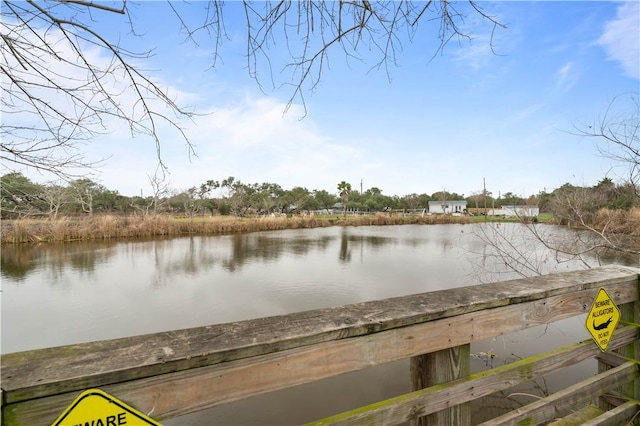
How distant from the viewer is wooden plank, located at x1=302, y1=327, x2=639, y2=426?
2.98 feet

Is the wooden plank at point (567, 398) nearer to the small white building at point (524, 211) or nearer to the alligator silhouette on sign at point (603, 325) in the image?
the alligator silhouette on sign at point (603, 325)

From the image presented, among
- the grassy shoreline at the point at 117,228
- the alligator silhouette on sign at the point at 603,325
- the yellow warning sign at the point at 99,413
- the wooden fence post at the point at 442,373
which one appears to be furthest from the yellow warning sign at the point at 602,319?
the grassy shoreline at the point at 117,228

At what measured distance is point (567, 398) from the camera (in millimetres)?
1397

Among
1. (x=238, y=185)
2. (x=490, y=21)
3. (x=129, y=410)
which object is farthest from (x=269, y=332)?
(x=238, y=185)

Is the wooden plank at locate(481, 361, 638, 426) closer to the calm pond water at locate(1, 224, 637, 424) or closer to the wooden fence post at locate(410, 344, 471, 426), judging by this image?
the wooden fence post at locate(410, 344, 471, 426)

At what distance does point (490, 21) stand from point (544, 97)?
9.24 metres

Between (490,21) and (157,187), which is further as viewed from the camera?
(157,187)

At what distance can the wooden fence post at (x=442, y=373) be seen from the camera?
105cm

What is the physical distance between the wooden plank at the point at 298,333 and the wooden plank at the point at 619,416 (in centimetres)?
55

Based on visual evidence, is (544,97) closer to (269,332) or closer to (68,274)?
(269,332)

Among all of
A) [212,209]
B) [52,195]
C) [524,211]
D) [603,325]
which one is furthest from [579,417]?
[212,209]

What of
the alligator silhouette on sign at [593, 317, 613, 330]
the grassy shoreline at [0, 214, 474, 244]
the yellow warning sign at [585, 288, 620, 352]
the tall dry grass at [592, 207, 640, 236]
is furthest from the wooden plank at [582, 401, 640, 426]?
the grassy shoreline at [0, 214, 474, 244]

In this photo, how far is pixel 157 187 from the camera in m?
22.5

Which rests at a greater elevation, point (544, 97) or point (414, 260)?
point (544, 97)
